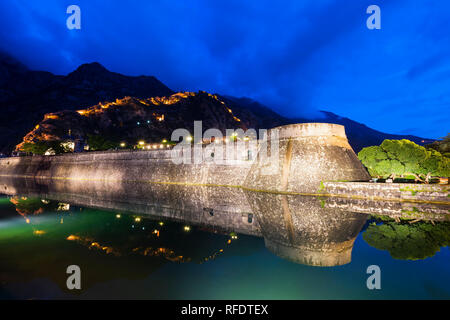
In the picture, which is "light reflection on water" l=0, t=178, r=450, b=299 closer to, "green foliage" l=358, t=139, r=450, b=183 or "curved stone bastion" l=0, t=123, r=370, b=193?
"curved stone bastion" l=0, t=123, r=370, b=193

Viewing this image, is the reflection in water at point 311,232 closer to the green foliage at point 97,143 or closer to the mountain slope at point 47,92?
the green foliage at point 97,143

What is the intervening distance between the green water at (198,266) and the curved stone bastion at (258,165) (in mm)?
11649

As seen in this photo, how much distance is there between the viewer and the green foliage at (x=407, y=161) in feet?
72.2

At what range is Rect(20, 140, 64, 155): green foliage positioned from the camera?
58219 mm

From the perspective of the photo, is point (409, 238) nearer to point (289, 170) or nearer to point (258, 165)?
point (289, 170)

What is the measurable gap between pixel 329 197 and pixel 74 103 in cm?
15070

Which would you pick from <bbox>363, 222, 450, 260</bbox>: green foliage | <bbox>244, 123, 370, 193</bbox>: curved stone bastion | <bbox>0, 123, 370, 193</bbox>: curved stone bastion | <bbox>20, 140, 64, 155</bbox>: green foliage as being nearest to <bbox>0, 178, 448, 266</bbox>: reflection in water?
<bbox>363, 222, 450, 260</bbox>: green foliage

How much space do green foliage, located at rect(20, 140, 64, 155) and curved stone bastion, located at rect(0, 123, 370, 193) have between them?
1776cm

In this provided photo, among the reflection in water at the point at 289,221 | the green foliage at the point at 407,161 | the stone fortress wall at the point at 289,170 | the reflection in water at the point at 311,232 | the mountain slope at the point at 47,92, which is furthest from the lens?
the mountain slope at the point at 47,92

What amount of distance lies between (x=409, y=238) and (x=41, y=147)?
247ft

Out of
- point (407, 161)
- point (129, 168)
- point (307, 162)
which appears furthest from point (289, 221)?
point (129, 168)

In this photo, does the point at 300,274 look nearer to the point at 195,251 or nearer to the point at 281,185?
the point at 195,251

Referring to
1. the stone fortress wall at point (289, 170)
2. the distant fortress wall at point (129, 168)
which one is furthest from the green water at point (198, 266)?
the distant fortress wall at point (129, 168)
